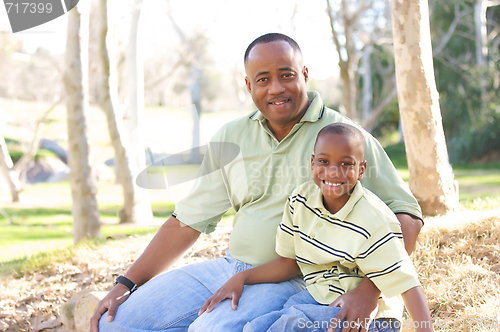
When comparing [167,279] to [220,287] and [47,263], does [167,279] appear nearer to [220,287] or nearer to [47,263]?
[220,287]

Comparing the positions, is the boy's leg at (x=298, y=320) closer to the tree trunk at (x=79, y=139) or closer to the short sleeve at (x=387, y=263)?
the short sleeve at (x=387, y=263)

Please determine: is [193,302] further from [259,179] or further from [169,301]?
[259,179]

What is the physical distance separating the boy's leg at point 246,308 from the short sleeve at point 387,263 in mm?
386

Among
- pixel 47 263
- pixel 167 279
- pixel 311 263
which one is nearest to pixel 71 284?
pixel 47 263

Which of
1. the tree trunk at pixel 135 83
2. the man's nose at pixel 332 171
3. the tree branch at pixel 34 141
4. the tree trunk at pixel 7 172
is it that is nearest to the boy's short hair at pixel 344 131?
the man's nose at pixel 332 171

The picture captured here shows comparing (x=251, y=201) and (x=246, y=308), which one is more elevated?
(x=251, y=201)

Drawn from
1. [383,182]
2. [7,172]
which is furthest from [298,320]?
[7,172]

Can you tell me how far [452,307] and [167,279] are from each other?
156cm

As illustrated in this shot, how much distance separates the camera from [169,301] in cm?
210

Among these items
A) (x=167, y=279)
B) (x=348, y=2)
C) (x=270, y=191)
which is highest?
(x=348, y=2)

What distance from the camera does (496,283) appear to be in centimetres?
255

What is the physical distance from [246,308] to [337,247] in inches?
17.7

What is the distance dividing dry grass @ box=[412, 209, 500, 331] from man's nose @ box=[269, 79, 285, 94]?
1.45m

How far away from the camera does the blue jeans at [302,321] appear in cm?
173
